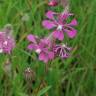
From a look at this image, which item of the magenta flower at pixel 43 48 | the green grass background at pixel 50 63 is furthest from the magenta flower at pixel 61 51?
the green grass background at pixel 50 63

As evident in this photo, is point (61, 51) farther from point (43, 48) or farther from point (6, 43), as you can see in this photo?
point (6, 43)

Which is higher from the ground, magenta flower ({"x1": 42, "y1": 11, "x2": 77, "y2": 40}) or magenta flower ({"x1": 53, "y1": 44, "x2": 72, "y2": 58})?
magenta flower ({"x1": 42, "y1": 11, "x2": 77, "y2": 40})

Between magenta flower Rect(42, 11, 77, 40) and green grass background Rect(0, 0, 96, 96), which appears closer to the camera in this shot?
magenta flower Rect(42, 11, 77, 40)

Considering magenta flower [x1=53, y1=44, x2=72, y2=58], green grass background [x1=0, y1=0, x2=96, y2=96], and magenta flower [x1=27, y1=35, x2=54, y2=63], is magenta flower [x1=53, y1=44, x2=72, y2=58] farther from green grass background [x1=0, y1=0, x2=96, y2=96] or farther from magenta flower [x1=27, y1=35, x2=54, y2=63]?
green grass background [x1=0, y1=0, x2=96, y2=96]

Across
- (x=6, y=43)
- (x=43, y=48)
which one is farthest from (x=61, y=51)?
(x=6, y=43)

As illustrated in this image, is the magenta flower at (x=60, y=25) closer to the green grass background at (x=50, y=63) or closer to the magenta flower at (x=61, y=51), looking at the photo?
the magenta flower at (x=61, y=51)

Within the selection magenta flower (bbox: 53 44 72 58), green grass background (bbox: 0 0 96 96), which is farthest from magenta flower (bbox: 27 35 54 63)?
green grass background (bbox: 0 0 96 96)
